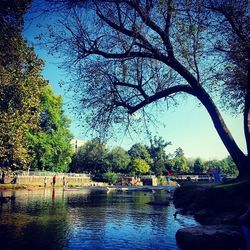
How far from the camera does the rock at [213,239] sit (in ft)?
36.0

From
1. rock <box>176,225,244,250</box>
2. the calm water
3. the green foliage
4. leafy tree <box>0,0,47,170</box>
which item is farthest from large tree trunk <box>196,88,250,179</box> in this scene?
the green foliage

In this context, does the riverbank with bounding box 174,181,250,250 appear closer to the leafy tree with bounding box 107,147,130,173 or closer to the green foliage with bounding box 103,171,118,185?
the green foliage with bounding box 103,171,118,185

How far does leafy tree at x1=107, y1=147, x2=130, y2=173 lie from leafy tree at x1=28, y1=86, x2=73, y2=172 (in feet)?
98.2

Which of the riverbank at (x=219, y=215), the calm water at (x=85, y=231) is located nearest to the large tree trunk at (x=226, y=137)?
the riverbank at (x=219, y=215)

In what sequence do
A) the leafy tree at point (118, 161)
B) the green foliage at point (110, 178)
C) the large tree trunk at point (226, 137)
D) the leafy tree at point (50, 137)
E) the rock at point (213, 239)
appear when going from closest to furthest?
the rock at point (213, 239) < the large tree trunk at point (226, 137) < the leafy tree at point (50, 137) < the green foliage at point (110, 178) < the leafy tree at point (118, 161)

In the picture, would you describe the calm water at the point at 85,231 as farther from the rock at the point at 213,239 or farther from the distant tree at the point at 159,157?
the distant tree at the point at 159,157

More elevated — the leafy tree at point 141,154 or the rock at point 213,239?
the leafy tree at point 141,154

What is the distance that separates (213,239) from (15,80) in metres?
22.7

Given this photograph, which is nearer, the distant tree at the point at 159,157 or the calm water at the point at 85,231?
the calm water at the point at 85,231

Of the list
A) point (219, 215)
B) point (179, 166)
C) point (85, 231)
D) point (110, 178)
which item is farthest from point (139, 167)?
point (85, 231)

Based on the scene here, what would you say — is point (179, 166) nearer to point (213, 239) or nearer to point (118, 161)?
point (118, 161)

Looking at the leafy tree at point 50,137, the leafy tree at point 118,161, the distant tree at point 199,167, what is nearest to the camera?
the leafy tree at point 50,137

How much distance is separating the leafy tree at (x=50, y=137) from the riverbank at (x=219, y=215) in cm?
3677

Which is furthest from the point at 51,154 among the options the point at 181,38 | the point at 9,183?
the point at 181,38
